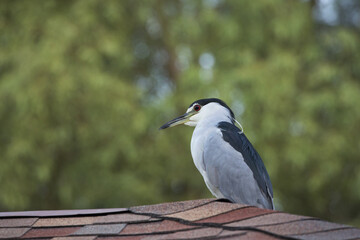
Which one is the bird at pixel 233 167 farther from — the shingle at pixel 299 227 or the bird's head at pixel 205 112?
the shingle at pixel 299 227

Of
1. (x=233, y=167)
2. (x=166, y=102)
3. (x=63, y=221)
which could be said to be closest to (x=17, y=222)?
(x=63, y=221)

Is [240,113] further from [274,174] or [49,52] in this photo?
[49,52]

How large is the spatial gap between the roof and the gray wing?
1.35 m

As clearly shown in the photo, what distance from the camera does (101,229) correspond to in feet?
8.30

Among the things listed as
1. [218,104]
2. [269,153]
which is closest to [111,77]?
[269,153]

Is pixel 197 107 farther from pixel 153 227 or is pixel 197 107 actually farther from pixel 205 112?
pixel 153 227

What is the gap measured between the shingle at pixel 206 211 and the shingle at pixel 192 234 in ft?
0.41

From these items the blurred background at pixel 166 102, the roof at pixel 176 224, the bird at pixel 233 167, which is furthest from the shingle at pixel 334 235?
the blurred background at pixel 166 102

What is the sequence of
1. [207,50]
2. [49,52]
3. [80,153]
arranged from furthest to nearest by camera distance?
1. [207,50]
2. [80,153]
3. [49,52]

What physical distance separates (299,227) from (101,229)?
0.88m

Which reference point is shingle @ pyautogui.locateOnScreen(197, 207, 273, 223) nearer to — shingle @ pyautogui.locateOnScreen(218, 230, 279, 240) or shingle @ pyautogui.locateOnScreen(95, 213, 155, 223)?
shingle @ pyautogui.locateOnScreen(218, 230, 279, 240)

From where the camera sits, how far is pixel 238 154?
4.02 m

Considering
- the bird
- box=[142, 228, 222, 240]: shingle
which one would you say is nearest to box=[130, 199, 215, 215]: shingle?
box=[142, 228, 222, 240]: shingle

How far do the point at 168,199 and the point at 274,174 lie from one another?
229 centimetres
